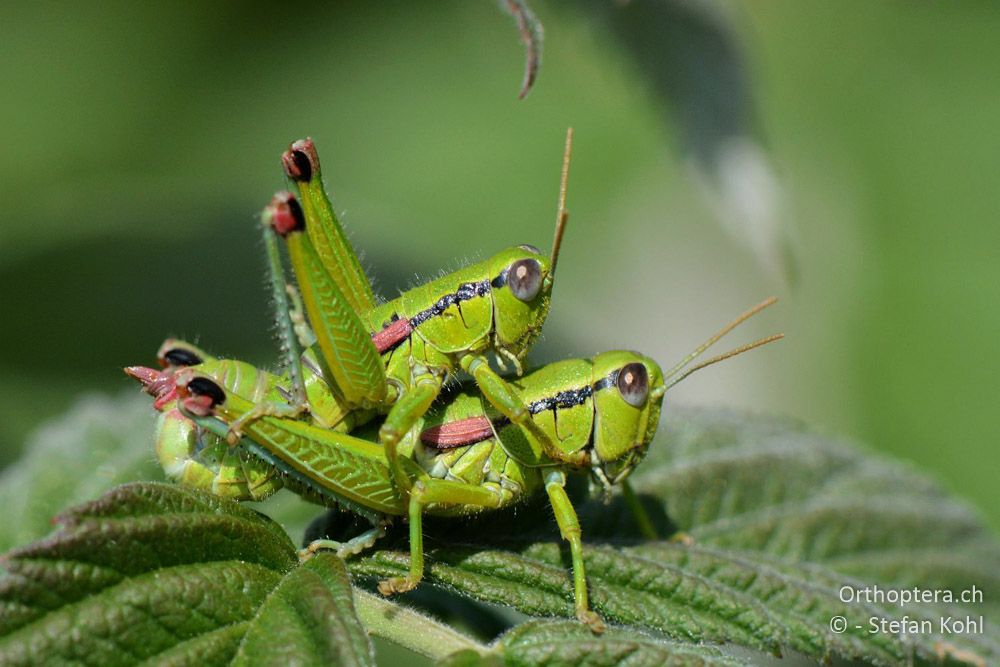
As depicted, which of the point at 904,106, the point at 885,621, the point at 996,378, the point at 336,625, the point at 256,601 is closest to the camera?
the point at 336,625

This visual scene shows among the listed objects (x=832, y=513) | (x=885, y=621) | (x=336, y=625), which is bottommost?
(x=885, y=621)

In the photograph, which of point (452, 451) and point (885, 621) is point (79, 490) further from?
point (885, 621)

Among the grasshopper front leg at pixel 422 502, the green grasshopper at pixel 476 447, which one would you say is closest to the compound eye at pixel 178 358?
the green grasshopper at pixel 476 447

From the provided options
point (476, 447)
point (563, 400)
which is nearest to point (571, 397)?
point (563, 400)

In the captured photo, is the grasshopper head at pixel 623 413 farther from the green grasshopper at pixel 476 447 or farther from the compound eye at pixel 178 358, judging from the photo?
the compound eye at pixel 178 358

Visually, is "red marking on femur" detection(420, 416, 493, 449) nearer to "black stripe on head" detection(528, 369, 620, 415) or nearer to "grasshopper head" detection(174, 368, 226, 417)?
"black stripe on head" detection(528, 369, 620, 415)

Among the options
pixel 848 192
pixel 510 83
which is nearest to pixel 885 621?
pixel 848 192
